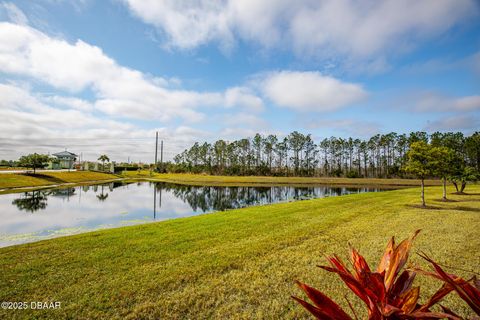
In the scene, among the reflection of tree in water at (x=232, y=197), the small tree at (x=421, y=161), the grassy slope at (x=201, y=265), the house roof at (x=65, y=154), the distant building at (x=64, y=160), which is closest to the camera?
the grassy slope at (x=201, y=265)

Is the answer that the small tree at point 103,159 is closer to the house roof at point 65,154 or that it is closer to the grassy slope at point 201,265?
the house roof at point 65,154

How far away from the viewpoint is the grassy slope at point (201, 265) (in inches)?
157

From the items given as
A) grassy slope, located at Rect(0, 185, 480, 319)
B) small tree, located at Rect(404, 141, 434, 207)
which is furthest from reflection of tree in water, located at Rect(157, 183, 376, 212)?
small tree, located at Rect(404, 141, 434, 207)

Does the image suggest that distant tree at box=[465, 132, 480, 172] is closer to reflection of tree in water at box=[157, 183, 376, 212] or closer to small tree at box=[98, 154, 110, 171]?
reflection of tree in water at box=[157, 183, 376, 212]

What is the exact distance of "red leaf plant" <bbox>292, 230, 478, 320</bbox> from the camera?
0.98 meters

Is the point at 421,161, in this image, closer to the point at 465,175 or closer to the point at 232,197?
the point at 465,175

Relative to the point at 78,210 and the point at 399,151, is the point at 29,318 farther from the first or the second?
the point at 399,151

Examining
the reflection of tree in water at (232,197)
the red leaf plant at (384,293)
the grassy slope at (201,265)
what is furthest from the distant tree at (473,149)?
the red leaf plant at (384,293)

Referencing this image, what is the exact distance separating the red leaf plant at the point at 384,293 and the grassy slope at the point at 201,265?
3146 mm

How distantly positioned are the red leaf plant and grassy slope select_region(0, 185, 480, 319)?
315 centimetres

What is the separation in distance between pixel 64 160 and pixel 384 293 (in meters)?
95.2

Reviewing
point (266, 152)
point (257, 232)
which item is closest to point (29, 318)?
point (257, 232)

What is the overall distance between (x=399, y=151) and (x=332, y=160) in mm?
19827

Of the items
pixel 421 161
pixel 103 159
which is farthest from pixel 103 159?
pixel 421 161
